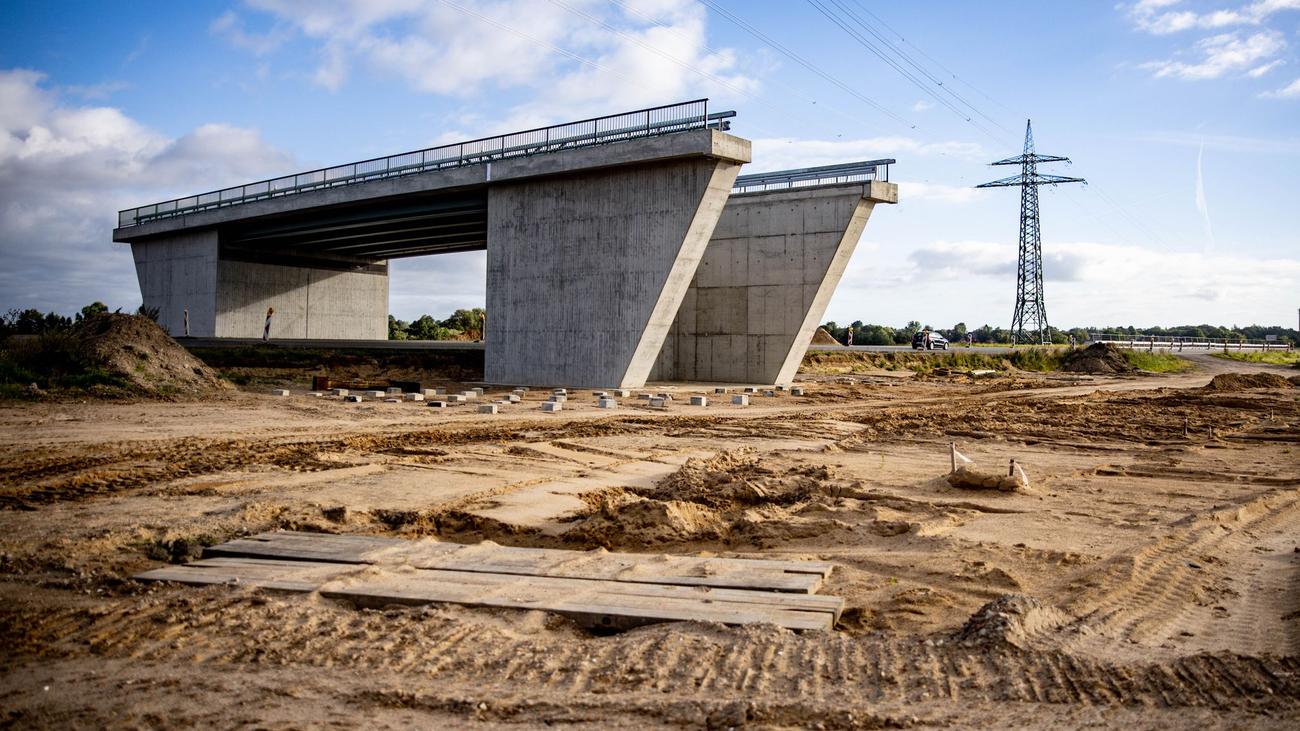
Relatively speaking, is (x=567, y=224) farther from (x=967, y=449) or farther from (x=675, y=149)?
(x=967, y=449)

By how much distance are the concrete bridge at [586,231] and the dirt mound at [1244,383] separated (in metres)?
12.7

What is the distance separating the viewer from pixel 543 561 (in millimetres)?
6457

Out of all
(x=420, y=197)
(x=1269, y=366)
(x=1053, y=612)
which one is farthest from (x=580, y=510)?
(x=1269, y=366)

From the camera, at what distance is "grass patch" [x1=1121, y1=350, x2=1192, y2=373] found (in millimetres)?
48375

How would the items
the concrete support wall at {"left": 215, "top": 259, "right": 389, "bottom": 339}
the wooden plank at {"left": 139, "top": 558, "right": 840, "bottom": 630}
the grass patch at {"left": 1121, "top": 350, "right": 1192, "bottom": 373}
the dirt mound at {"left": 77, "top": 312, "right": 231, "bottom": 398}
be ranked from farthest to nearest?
the grass patch at {"left": 1121, "top": 350, "right": 1192, "bottom": 373}
the concrete support wall at {"left": 215, "top": 259, "right": 389, "bottom": 339}
the dirt mound at {"left": 77, "top": 312, "right": 231, "bottom": 398}
the wooden plank at {"left": 139, "top": 558, "right": 840, "bottom": 630}

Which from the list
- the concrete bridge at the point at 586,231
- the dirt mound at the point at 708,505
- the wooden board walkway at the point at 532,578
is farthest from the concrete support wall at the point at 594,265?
the wooden board walkway at the point at 532,578

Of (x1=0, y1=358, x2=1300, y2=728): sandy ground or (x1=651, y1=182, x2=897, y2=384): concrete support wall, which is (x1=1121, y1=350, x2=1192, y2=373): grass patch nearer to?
(x1=651, y1=182, x2=897, y2=384): concrete support wall

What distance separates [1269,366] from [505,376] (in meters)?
49.1

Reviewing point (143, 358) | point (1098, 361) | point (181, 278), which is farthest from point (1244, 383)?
point (181, 278)

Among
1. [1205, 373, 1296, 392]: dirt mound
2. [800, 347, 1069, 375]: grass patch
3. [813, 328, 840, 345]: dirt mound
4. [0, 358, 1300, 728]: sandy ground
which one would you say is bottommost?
[0, 358, 1300, 728]: sandy ground

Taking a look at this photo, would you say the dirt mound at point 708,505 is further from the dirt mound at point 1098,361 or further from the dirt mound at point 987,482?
the dirt mound at point 1098,361

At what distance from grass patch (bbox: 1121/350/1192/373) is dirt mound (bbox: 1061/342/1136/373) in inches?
41.0

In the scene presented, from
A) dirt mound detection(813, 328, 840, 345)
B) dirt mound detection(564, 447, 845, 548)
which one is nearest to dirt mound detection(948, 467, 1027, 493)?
dirt mound detection(564, 447, 845, 548)

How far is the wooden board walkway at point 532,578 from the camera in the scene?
17.4ft
